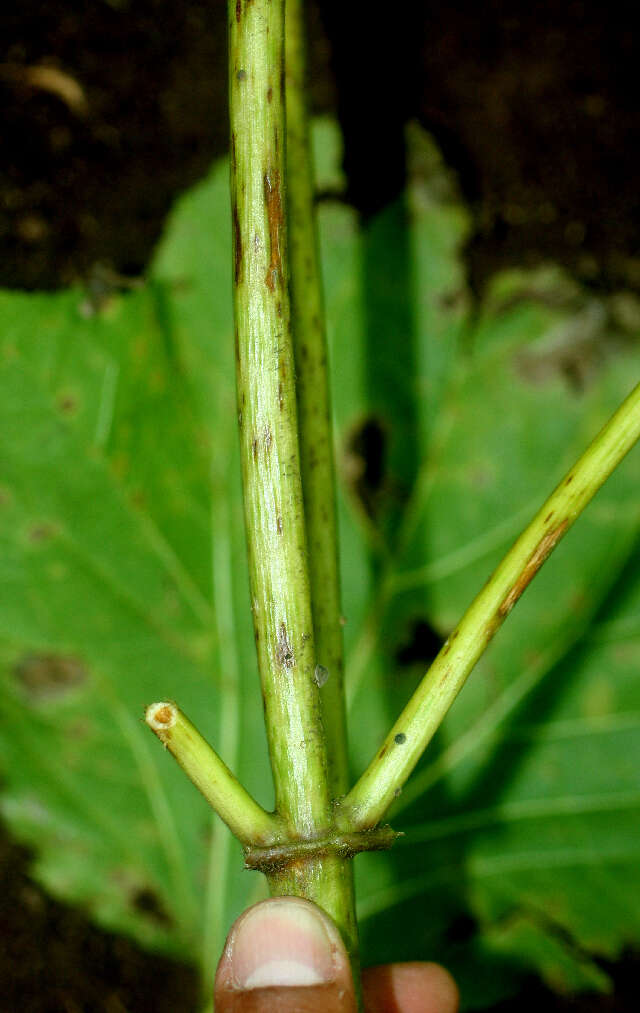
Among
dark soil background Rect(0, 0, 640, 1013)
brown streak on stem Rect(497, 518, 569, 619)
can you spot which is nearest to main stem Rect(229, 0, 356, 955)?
brown streak on stem Rect(497, 518, 569, 619)

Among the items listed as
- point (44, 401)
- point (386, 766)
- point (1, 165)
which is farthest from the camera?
point (1, 165)

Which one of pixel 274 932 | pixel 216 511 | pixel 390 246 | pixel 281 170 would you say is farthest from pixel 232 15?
pixel 274 932

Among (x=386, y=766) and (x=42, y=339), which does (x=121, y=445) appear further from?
(x=386, y=766)

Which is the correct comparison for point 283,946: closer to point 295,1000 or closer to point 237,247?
point 295,1000

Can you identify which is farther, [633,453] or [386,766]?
[633,453]

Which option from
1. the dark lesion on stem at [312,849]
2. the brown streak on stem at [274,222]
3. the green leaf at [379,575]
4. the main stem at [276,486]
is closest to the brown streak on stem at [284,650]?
the main stem at [276,486]

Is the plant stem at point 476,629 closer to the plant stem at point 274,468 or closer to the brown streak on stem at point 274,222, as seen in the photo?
the plant stem at point 274,468

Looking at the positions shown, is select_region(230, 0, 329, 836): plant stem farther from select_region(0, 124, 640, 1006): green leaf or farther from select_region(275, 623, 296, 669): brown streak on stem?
select_region(0, 124, 640, 1006): green leaf
